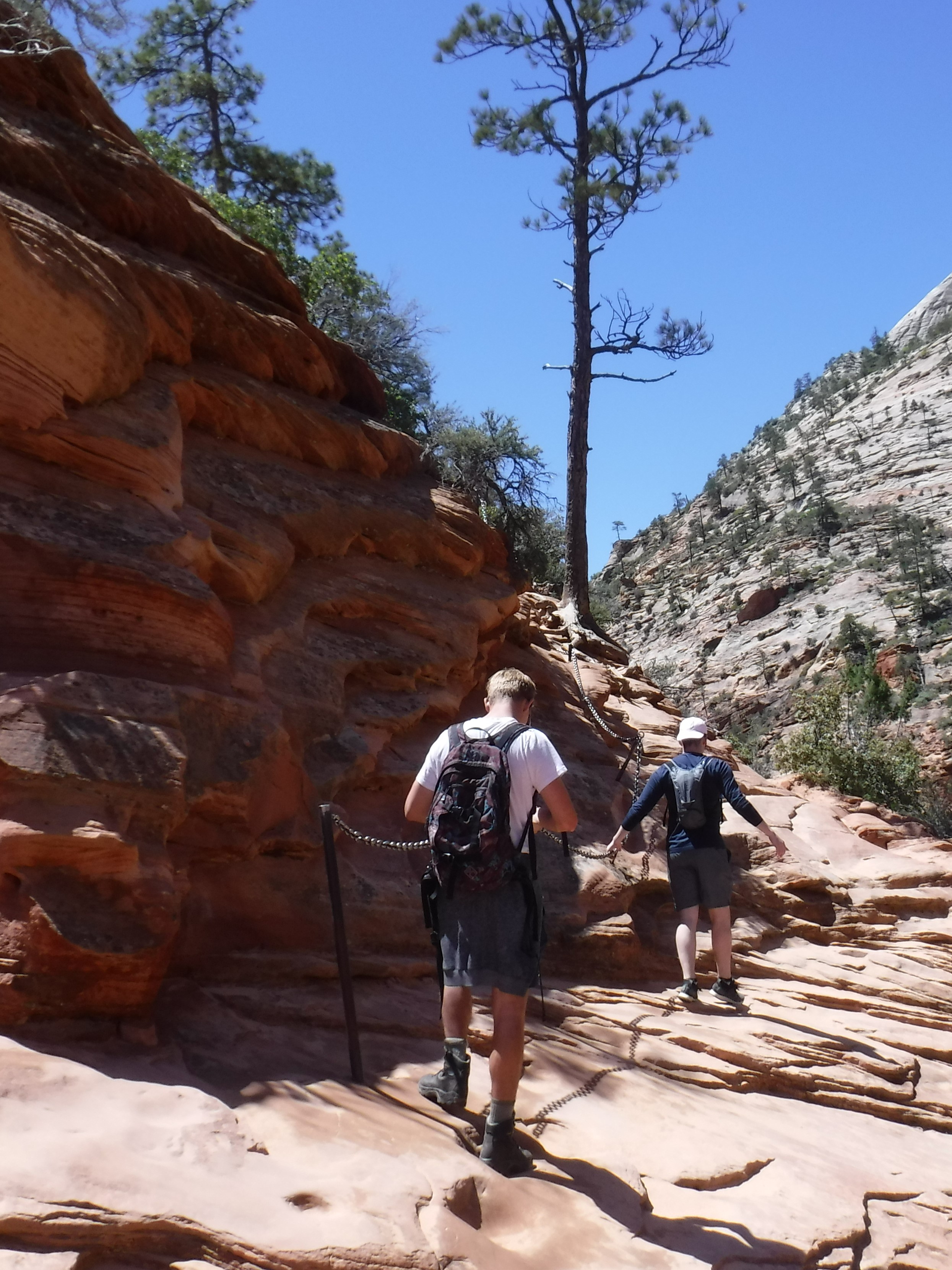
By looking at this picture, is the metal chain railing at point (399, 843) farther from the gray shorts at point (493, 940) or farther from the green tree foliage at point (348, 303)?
the green tree foliage at point (348, 303)

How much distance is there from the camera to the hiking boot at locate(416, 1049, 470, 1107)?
4.09 metres

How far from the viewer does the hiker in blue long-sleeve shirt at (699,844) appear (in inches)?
253

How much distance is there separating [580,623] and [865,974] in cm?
752

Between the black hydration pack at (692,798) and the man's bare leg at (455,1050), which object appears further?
the black hydration pack at (692,798)

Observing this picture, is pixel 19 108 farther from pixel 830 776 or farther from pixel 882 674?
pixel 882 674

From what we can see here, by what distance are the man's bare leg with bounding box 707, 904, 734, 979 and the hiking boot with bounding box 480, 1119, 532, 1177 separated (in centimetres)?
302

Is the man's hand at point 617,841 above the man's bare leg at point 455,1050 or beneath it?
above

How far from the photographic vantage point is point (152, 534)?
5.64m

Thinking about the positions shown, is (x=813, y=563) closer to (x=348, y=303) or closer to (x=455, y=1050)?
(x=348, y=303)

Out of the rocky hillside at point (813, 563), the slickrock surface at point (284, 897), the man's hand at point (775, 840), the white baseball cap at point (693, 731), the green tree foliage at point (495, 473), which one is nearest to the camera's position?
the slickrock surface at point (284, 897)

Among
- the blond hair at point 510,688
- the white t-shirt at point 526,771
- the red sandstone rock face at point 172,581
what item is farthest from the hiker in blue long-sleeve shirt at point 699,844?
the white t-shirt at point 526,771

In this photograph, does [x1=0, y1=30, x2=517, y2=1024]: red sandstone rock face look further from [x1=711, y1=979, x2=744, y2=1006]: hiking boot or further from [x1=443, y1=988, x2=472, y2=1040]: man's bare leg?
[x1=711, y1=979, x2=744, y2=1006]: hiking boot

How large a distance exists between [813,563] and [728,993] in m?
34.3

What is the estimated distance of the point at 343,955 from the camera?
14.4 feet
